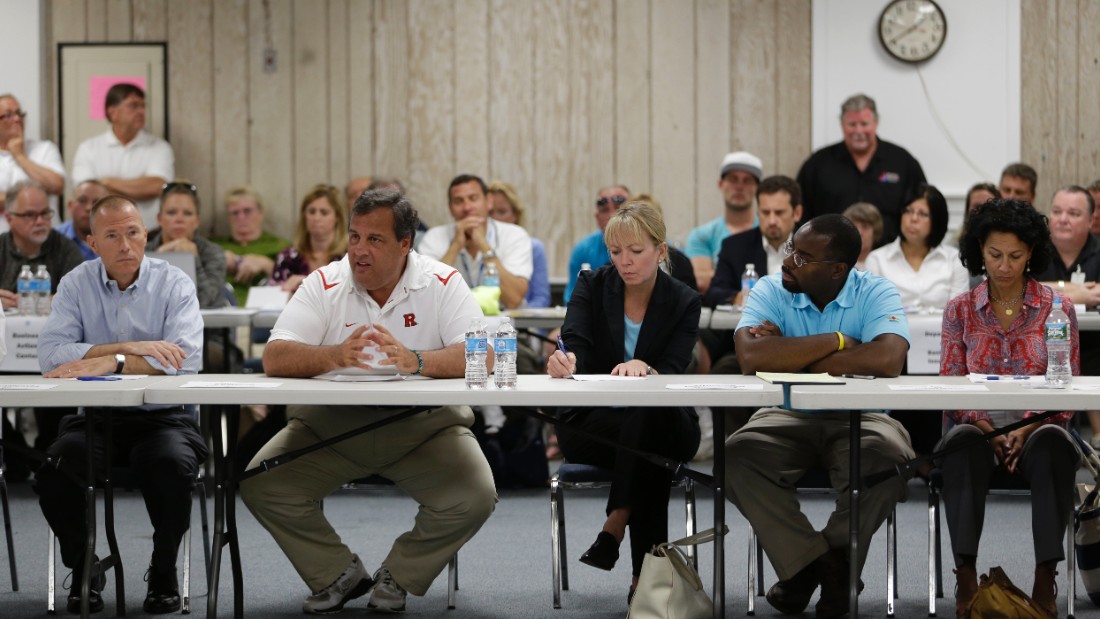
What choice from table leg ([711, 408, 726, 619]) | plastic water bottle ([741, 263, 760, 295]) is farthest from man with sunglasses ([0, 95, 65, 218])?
table leg ([711, 408, 726, 619])

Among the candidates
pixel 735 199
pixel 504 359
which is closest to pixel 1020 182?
pixel 735 199

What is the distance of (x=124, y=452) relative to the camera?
371 cm

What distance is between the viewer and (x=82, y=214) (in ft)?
21.5

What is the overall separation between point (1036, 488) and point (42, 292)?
414cm

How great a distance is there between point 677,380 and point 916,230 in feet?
9.73

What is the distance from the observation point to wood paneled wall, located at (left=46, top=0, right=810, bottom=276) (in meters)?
7.42

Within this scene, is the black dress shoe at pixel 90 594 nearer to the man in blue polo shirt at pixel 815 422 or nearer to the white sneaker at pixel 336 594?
the white sneaker at pixel 336 594

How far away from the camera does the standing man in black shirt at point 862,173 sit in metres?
6.88

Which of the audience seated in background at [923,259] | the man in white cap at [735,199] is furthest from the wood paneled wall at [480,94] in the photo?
the audience seated in background at [923,259]

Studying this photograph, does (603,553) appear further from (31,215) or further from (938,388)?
(31,215)

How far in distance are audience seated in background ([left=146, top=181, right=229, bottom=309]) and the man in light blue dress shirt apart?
1.98m

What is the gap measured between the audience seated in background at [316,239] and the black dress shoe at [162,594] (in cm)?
303

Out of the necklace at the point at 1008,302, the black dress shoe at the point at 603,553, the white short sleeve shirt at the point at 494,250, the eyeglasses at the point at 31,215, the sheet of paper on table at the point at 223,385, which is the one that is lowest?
the black dress shoe at the point at 603,553

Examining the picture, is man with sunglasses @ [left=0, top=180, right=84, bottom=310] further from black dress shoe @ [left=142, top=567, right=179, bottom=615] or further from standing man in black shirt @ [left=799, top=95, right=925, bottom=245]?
standing man in black shirt @ [left=799, top=95, right=925, bottom=245]
